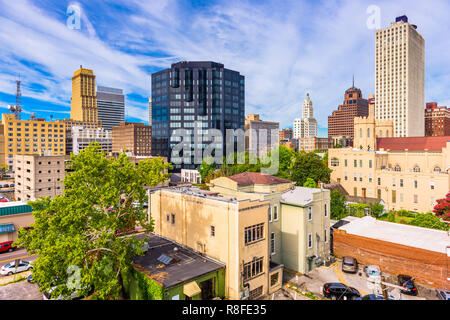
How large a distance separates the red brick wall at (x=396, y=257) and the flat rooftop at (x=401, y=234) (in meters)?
0.63

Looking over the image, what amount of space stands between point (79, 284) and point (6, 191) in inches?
3170

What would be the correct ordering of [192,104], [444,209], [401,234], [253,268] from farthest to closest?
[192,104], [444,209], [401,234], [253,268]

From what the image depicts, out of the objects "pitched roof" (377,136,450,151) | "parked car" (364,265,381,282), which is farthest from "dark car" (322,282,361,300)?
"pitched roof" (377,136,450,151)

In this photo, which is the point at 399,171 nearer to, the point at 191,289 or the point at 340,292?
the point at 340,292

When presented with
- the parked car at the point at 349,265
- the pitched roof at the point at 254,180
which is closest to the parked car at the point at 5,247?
the pitched roof at the point at 254,180

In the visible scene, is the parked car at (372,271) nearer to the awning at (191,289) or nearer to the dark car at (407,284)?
the dark car at (407,284)

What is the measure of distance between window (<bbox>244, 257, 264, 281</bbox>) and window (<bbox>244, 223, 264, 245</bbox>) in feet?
6.01

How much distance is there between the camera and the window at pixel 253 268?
23.7 meters

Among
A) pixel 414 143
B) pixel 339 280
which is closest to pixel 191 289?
pixel 339 280

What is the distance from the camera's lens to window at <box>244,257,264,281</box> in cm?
2366

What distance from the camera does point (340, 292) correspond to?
85.9ft

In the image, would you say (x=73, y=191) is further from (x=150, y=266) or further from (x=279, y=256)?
(x=279, y=256)

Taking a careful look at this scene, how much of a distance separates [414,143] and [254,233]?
77176 millimetres
